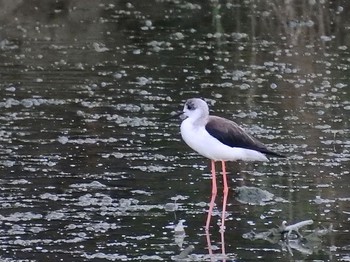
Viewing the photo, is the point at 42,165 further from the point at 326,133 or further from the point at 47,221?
the point at 326,133

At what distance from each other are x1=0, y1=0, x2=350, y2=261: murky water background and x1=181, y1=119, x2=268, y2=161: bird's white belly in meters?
0.52

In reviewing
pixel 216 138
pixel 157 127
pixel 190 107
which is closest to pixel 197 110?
pixel 190 107

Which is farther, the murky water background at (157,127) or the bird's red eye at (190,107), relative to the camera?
the bird's red eye at (190,107)

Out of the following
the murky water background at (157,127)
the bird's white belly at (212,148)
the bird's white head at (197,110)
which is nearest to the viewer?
the murky water background at (157,127)

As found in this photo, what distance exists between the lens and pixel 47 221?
10.6 m

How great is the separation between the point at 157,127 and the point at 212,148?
357cm

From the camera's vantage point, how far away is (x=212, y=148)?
1115cm

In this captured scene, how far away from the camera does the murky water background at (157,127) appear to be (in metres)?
10.3

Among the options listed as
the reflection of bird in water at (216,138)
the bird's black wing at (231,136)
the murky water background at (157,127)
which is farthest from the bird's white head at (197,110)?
the murky water background at (157,127)

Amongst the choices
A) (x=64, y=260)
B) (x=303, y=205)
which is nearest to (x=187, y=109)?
(x=303, y=205)

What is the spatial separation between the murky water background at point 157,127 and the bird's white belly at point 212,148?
0.52 metres

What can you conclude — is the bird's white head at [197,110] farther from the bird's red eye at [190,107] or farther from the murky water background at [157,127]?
the murky water background at [157,127]

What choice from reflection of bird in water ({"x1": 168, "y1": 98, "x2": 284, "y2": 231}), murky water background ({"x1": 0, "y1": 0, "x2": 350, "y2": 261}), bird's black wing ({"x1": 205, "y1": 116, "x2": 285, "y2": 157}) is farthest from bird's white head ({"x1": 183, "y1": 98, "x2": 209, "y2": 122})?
murky water background ({"x1": 0, "y1": 0, "x2": 350, "y2": 261})

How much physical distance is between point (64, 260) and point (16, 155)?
3.76 meters
